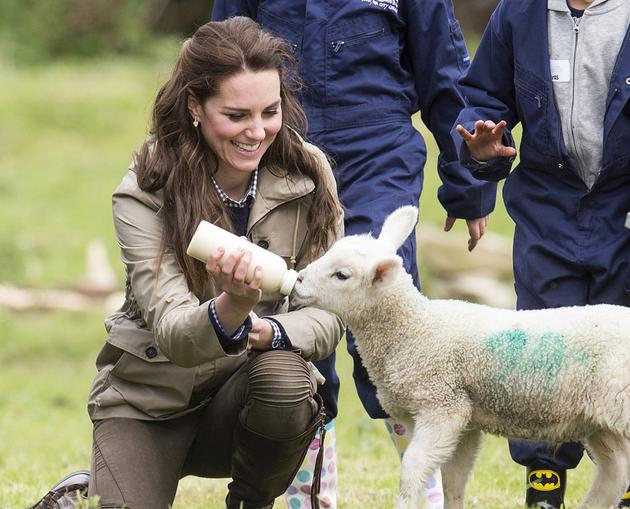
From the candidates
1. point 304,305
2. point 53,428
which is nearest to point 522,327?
point 304,305

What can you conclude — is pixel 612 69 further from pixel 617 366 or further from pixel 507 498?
pixel 507 498

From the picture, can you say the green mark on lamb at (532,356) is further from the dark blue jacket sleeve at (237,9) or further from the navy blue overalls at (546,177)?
the dark blue jacket sleeve at (237,9)

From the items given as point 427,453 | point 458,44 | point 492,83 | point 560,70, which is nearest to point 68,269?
point 458,44

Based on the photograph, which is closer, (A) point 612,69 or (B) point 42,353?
(A) point 612,69

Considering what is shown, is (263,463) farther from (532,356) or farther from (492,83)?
(492,83)

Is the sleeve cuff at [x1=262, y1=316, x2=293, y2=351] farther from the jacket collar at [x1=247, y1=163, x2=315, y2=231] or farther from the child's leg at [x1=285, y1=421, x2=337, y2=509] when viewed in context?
the child's leg at [x1=285, y1=421, x2=337, y2=509]

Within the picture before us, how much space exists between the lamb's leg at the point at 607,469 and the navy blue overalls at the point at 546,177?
1.59ft

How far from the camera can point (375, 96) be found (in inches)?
191

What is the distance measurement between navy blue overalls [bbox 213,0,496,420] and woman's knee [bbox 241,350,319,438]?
601 mm

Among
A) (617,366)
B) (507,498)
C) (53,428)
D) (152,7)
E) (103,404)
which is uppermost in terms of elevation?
(617,366)


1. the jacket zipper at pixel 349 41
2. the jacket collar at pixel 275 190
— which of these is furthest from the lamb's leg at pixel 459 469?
the jacket zipper at pixel 349 41

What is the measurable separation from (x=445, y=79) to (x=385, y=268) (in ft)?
4.47

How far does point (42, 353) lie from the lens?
11.4 meters

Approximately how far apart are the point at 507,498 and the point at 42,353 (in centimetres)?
702
